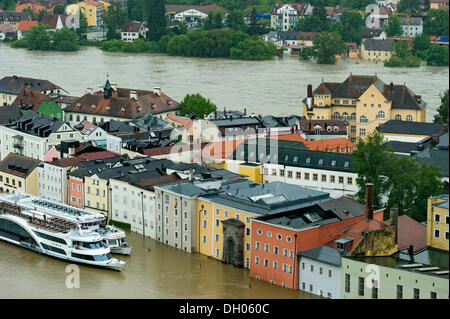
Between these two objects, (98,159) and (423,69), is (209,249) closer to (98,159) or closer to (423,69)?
(98,159)

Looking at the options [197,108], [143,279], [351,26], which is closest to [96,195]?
[143,279]

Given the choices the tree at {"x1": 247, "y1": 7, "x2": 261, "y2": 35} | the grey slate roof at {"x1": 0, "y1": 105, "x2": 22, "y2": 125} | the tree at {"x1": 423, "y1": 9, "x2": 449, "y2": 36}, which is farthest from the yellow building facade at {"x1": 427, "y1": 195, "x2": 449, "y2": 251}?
the tree at {"x1": 247, "y1": 7, "x2": 261, "y2": 35}

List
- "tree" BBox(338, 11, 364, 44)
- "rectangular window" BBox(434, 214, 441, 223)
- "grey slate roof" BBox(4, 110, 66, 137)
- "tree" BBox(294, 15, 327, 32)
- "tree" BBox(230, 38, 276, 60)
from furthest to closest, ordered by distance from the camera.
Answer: "tree" BBox(294, 15, 327, 32) < "tree" BBox(338, 11, 364, 44) < "tree" BBox(230, 38, 276, 60) < "grey slate roof" BBox(4, 110, 66, 137) < "rectangular window" BBox(434, 214, 441, 223)

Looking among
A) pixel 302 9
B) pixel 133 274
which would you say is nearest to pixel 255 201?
pixel 133 274

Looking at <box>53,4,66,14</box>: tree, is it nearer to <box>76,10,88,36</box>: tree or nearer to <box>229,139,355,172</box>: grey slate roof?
<box>76,10,88,36</box>: tree

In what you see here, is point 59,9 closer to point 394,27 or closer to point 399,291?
point 394,27
